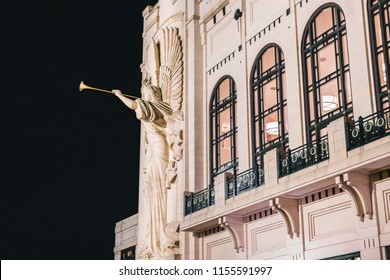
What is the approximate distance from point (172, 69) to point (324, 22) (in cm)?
785

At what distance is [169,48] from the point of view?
2331 centimetres

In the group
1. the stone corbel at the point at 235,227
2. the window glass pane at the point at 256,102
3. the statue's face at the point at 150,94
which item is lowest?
the stone corbel at the point at 235,227

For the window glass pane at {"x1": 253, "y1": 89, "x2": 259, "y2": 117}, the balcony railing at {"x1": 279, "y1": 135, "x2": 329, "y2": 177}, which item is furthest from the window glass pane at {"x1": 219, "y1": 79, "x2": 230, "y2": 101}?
the balcony railing at {"x1": 279, "y1": 135, "x2": 329, "y2": 177}

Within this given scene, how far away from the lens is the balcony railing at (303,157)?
14156 millimetres

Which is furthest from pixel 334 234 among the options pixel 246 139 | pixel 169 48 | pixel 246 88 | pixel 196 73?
pixel 169 48

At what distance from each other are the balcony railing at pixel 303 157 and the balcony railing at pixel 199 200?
3.54 metres

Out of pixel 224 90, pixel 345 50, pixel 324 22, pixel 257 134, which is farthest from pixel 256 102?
pixel 345 50

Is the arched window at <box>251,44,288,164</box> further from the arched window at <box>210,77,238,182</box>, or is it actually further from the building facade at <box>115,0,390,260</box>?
the arched window at <box>210,77,238,182</box>

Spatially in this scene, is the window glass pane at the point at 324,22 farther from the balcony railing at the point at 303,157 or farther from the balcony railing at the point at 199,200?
the balcony railing at the point at 199,200

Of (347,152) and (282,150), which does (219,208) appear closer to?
(282,150)

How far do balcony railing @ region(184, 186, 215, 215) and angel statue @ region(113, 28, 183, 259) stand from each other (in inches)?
47.7

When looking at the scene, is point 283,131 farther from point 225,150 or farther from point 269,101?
point 225,150

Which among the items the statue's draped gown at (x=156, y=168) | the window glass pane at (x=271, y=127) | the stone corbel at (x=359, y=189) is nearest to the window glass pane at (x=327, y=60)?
the window glass pane at (x=271, y=127)

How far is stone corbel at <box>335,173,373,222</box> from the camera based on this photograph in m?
13.1
